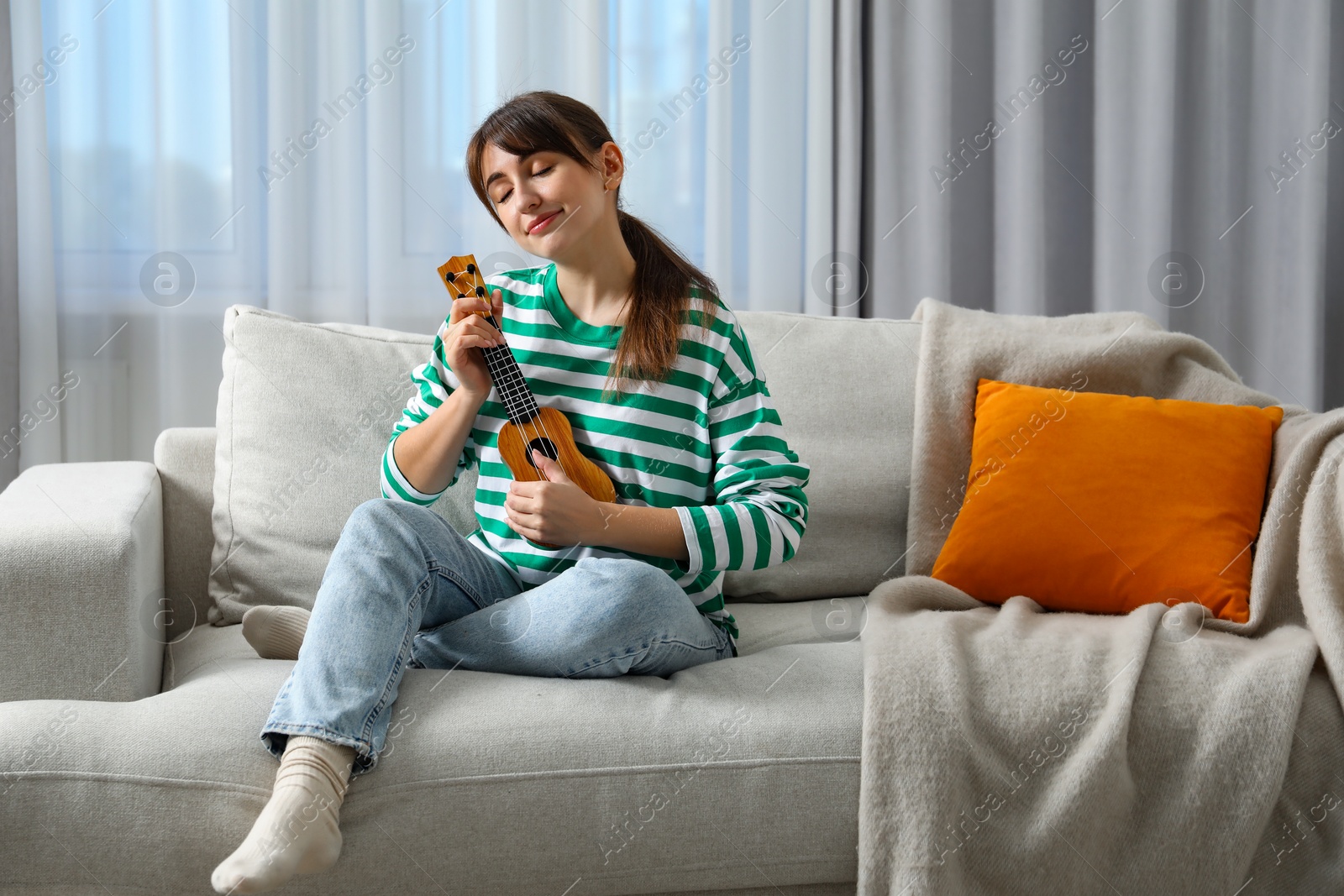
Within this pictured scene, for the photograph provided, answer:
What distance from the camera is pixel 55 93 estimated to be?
6.04 ft

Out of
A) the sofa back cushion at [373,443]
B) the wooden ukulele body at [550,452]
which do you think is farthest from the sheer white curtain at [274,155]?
the wooden ukulele body at [550,452]

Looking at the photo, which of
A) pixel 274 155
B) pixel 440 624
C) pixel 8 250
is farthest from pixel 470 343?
pixel 8 250

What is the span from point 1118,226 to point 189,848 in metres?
2.01

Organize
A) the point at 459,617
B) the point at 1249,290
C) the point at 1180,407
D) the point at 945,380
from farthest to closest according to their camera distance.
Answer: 1. the point at 1249,290
2. the point at 945,380
3. the point at 1180,407
4. the point at 459,617

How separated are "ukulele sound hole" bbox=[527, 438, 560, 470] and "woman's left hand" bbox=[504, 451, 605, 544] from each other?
0.05 meters

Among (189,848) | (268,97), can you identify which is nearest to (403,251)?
(268,97)

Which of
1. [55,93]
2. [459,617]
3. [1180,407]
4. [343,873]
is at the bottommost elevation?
[343,873]

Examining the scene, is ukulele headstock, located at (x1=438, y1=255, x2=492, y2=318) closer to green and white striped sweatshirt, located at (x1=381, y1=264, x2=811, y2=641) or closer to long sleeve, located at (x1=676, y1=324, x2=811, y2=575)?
green and white striped sweatshirt, located at (x1=381, y1=264, x2=811, y2=641)

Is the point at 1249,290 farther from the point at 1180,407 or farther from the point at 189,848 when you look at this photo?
the point at 189,848

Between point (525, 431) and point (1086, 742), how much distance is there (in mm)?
652

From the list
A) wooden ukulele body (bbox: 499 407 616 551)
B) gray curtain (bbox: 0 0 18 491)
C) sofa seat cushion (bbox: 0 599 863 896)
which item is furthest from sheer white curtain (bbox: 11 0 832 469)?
sofa seat cushion (bbox: 0 599 863 896)

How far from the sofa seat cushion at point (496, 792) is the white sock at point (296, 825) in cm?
4

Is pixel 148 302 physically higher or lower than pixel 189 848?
higher

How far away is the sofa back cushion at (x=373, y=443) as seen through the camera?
4.39 feet
